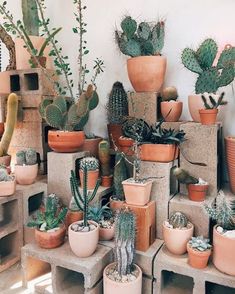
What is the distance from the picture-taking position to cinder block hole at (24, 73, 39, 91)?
208 cm

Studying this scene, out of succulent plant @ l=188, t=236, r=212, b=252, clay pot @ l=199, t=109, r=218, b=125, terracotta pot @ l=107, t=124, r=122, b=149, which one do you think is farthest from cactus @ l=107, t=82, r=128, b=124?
succulent plant @ l=188, t=236, r=212, b=252

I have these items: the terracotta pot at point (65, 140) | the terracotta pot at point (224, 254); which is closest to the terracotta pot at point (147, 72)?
the terracotta pot at point (65, 140)

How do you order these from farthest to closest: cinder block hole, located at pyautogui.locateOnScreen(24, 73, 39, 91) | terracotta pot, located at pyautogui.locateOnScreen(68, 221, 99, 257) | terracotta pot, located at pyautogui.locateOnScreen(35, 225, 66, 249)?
cinder block hole, located at pyautogui.locateOnScreen(24, 73, 39, 91), terracotta pot, located at pyautogui.locateOnScreen(35, 225, 66, 249), terracotta pot, located at pyautogui.locateOnScreen(68, 221, 99, 257)

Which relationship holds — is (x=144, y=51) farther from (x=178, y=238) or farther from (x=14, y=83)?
(x=178, y=238)

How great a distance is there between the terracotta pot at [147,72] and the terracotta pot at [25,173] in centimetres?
86

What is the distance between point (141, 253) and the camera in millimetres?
1451

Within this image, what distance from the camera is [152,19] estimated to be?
79.0 inches

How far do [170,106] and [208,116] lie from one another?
266mm

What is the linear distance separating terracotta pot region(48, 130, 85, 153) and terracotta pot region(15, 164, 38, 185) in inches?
Answer: 8.1

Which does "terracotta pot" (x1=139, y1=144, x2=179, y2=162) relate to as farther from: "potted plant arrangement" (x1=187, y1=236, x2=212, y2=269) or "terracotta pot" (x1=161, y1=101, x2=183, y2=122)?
"potted plant arrangement" (x1=187, y1=236, x2=212, y2=269)

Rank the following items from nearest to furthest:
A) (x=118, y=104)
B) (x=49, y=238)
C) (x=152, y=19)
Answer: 1. (x=49, y=238)
2. (x=118, y=104)
3. (x=152, y=19)

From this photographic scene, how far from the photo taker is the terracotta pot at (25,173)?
1.79 meters

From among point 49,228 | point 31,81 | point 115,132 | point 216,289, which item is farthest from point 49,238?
point 31,81

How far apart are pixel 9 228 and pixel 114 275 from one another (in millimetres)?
739
